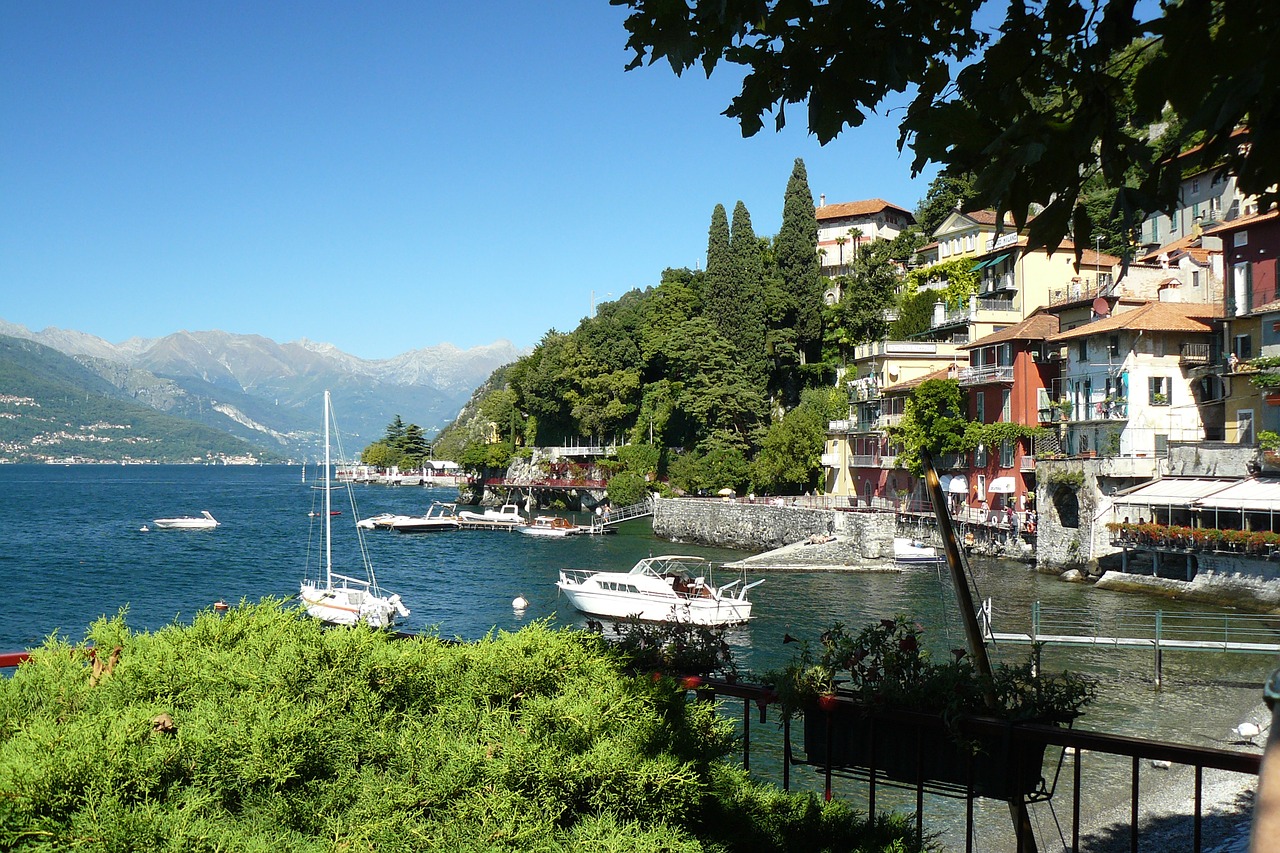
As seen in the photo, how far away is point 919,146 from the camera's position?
2768 millimetres

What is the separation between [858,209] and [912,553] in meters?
41.5

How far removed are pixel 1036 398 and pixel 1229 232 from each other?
960 cm

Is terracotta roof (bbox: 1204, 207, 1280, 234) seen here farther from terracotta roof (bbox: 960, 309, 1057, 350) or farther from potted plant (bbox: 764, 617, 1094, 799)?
potted plant (bbox: 764, 617, 1094, 799)

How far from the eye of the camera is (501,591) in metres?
35.8

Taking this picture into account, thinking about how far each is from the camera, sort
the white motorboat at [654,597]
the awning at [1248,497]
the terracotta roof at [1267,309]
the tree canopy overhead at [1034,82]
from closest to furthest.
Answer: the tree canopy overhead at [1034,82] < the white motorboat at [654,597] < the awning at [1248,497] < the terracotta roof at [1267,309]

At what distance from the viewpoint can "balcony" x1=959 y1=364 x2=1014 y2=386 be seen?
39.8m

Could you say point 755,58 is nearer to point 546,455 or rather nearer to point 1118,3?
point 1118,3

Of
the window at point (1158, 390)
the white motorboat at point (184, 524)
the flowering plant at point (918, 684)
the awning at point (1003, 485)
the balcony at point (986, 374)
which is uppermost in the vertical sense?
the balcony at point (986, 374)

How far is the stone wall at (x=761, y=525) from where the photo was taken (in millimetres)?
40469

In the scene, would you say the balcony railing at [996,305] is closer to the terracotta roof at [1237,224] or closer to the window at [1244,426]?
the terracotta roof at [1237,224]

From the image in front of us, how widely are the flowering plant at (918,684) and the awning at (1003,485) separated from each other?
37.2 meters

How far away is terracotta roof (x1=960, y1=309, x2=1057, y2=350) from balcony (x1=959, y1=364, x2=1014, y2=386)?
3.64 feet

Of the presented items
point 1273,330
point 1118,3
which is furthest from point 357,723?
point 1273,330

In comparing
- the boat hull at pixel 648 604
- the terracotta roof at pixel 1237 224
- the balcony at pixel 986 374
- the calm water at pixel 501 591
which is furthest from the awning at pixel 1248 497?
the boat hull at pixel 648 604
